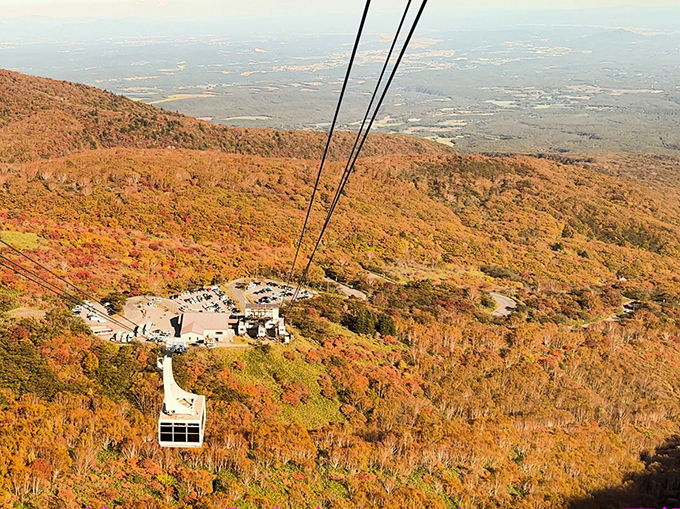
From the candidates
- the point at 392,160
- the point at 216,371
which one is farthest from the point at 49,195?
the point at 392,160

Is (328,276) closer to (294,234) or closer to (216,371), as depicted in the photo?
(294,234)

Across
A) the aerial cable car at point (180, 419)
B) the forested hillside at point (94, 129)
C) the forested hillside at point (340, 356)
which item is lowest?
the forested hillside at point (340, 356)

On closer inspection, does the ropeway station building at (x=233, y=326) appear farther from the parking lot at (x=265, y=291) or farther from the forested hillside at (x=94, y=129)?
the forested hillside at (x=94, y=129)

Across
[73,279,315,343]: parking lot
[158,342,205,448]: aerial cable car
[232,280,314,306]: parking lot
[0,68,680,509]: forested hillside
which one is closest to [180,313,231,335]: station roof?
[73,279,315,343]: parking lot

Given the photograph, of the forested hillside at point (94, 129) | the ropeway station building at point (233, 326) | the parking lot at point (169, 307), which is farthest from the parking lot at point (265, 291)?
the forested hillside at point (94, 129)

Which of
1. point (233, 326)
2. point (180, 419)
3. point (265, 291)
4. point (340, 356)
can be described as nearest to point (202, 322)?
point (233, 326)

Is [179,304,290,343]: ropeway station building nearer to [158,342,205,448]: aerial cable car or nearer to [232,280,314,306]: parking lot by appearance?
[232,280,314,306]: parking lot

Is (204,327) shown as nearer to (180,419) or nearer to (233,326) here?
(233,326)

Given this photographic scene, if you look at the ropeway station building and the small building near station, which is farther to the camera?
the ropeway station building
